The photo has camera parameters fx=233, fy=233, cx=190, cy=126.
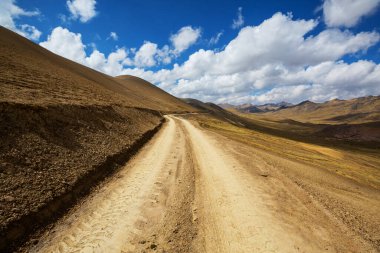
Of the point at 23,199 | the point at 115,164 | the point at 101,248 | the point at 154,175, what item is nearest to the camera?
the point at 101,248

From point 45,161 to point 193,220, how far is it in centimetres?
934

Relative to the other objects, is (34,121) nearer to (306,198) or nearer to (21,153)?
(21,153)

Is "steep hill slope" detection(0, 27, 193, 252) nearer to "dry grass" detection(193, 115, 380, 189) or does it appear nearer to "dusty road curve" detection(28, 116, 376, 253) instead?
"dusty road curve" detection(28, 116, 376, 253)

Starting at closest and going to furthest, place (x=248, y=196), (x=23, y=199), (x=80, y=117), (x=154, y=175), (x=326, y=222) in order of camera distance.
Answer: (x=23, y=199) < (x=326, y=222) < (x=248, y=196) < (x=154, y=175) < (x=80, y=117)

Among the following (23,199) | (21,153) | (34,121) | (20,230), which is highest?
(34,121)

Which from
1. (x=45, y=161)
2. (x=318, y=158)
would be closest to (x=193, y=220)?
(x=45, y=161)

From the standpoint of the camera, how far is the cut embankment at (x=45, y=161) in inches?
378

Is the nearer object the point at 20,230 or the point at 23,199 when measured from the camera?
the point at 20,230

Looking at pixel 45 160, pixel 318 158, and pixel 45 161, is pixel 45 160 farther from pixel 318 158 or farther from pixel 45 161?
pixel 318 158

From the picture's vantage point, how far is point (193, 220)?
35.7 ft

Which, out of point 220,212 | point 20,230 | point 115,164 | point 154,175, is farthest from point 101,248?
point 115,164

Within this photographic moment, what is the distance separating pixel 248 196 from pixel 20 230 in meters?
11.1

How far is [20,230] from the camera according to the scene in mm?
8938

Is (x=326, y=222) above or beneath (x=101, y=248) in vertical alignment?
above
